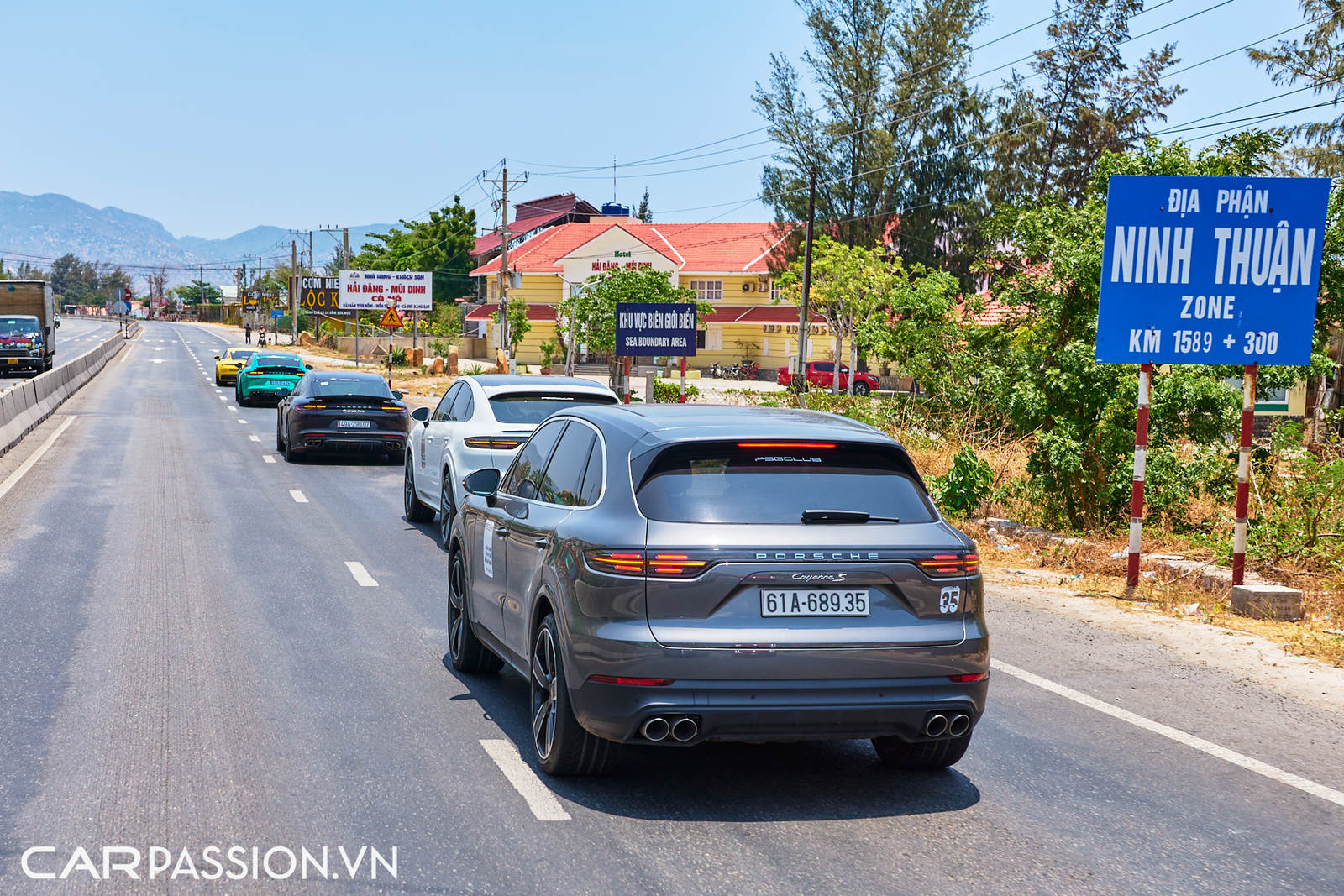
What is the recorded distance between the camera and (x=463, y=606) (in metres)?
7.62

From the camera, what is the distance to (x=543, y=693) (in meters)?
5.88

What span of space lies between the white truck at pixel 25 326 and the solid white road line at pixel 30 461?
19108 mm

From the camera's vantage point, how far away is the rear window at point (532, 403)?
43.0 ft

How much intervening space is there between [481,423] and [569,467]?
22.6 ft

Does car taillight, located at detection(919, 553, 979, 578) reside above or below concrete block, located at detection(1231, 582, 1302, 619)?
above

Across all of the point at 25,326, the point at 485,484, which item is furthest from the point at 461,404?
the point at 25,326

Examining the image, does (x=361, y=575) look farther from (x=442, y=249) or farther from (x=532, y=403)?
(x=442, y=249)

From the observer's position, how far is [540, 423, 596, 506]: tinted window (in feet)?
20.0

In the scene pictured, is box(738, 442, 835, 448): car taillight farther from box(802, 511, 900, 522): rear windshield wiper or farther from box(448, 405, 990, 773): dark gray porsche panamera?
box(802, 511, 900, 522): rear windshield wiper

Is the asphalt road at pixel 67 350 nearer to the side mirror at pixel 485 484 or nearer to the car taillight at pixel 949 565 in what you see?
the side mirror at pixel 485 484

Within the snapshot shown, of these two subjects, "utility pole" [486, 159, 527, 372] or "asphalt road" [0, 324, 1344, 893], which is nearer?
"asphalt road" [0, 324, 1344, 893]

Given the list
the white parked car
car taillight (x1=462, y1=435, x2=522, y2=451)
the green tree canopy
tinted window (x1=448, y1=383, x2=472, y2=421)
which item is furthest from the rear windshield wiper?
the green tree canopy

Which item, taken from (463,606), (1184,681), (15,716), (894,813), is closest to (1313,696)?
(1184,681)

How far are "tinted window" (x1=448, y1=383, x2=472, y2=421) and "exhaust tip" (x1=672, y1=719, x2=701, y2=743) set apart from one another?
8657 millimetres
